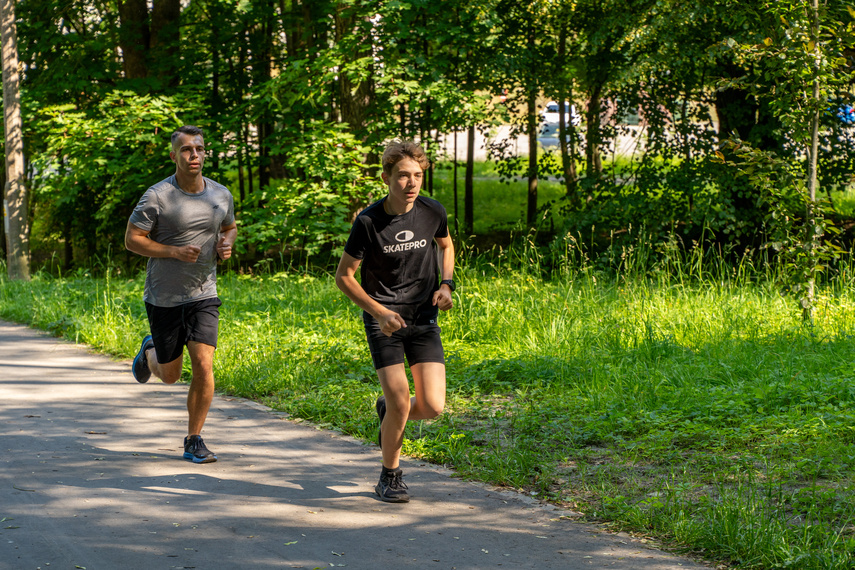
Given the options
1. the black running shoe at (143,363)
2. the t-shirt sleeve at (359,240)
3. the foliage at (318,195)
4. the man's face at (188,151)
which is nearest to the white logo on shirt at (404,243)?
the t-shirt sleeve at (359,240)

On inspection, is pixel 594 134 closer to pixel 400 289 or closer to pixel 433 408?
pixel 400 289

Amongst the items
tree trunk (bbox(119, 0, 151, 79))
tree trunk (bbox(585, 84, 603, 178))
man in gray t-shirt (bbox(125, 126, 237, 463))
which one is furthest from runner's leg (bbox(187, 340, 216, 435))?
tree trunk (bbox(119, 0, 151, 79))

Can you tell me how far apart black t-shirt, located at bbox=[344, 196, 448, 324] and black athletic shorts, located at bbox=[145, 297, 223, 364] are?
4.20 ft

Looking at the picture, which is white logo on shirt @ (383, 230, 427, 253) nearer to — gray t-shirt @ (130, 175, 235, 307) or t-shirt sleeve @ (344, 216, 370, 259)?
t-shirt sleeve @ (344, 216, 370, 259)

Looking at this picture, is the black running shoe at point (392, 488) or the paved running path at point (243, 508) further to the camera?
the black running shoe at point (392, 488)

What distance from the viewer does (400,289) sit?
4.73m

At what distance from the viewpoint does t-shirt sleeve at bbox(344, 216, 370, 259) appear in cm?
463

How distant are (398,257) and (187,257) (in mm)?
1433

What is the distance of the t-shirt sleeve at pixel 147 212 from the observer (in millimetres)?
5289

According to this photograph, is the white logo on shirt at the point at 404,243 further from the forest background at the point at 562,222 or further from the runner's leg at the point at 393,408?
the forest background at the point at 562,222

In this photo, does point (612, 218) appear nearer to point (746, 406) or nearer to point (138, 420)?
point (746, 406)

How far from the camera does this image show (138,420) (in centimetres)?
661

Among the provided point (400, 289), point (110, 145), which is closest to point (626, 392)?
point (400, 289)

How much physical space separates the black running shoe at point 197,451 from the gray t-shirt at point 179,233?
91 centimetres
